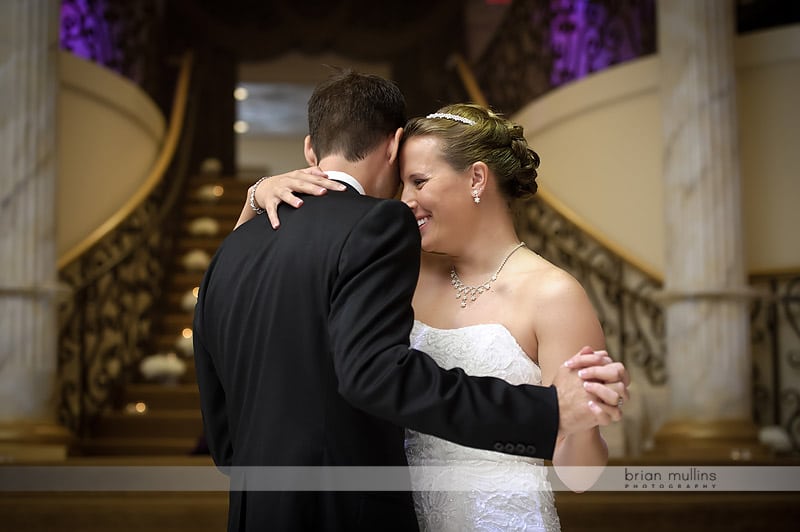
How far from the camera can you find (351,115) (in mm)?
2258

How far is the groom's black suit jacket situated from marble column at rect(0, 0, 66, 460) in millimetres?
4354

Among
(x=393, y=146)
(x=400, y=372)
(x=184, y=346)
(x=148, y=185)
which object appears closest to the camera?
(x=400, y=372)

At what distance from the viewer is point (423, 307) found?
9.17 feet

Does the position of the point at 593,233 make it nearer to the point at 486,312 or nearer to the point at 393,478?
the point at 486,312

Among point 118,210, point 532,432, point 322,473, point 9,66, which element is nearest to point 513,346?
point 532,432

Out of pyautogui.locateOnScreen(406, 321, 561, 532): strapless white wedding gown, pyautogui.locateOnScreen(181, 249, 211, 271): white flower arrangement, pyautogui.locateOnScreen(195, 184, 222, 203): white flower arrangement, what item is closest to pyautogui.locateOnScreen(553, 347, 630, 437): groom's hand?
pyautogui.locateOnScreen(406, 321, 561, 532): strapless white wedding gown

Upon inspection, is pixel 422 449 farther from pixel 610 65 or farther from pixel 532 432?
pixel 610 65

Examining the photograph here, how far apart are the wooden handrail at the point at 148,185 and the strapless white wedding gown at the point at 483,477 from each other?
4.81 meters

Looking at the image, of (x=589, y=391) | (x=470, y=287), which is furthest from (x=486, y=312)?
(x=589, y=391)

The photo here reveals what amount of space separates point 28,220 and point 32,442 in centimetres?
135

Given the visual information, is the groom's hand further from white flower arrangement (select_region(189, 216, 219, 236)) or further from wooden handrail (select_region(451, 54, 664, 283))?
white flower arrangement (select_region(189, 216, 219, 236))

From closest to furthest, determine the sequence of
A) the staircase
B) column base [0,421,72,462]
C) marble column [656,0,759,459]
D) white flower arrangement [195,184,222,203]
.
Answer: column base [0,421,72,462], marble column [656,0,759,459], the staircase, white flower arrangement [195,184,222,203]

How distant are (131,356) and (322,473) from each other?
21.5 feet

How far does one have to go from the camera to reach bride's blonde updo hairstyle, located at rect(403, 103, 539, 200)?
8.52 feet
